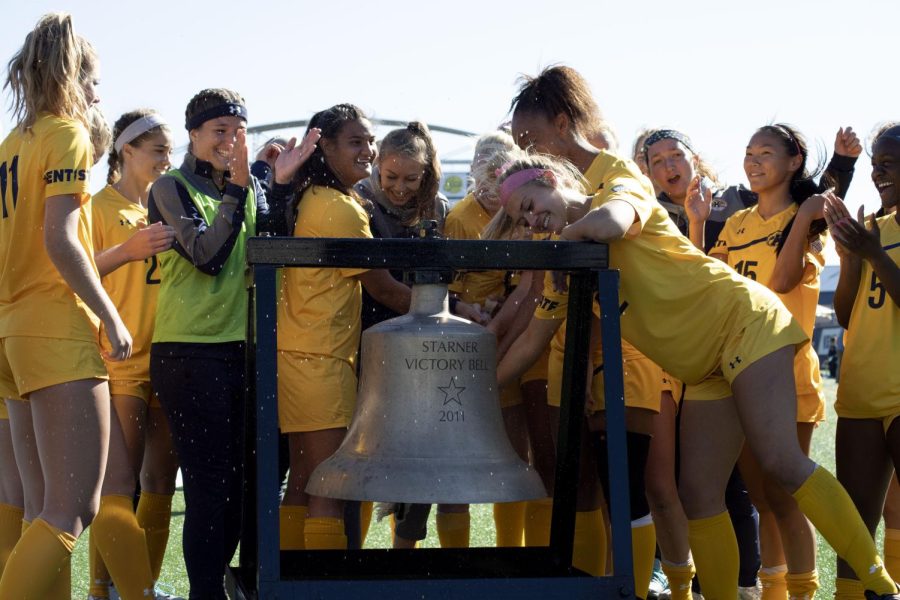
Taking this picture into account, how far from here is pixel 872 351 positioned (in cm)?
438

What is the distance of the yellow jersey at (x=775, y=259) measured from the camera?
4.80 m

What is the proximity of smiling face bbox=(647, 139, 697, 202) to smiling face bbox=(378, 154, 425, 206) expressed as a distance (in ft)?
3.92

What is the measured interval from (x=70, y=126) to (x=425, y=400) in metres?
1.49

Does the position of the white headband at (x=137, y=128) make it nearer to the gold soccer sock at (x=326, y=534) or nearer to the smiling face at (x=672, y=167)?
the gold soccer sock at (x=326, y=534)

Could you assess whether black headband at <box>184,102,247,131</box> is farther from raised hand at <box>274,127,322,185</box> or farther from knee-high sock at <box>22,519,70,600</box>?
knee-high sock at <box>22,519,70,600</box>

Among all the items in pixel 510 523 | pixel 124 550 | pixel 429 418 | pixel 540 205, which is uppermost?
pixel 540 205

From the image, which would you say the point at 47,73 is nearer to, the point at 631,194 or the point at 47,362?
the point at 47,362

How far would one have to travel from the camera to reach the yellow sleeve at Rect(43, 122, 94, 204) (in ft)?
12.2

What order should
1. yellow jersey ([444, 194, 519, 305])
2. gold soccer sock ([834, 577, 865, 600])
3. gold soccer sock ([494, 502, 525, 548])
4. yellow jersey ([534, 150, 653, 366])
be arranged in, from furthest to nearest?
yellow jersey ([444, 194, 519, 305]) < gold soccer sock ([494, 502, 525, 548]) < gold soccer sock ([834, 577, 865, 600]) < yellow jersey ([534, 150, 653, 366])

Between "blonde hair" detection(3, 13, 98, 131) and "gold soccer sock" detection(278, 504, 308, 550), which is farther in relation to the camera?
"gold soccer sock" detection(278, 504, 308, 550)

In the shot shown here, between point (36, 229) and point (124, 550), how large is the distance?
4.07 ft

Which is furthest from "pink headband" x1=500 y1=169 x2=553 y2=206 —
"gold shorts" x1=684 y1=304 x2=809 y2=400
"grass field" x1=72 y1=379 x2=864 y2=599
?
"grass field" x1=72 y1=379 x2=864 y2=599

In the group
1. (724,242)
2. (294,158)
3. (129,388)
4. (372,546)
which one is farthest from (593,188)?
(372,546)

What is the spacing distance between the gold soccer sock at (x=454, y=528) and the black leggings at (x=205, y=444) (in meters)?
1.08
